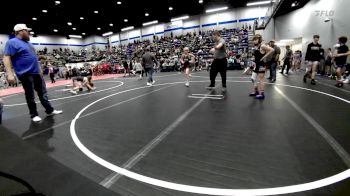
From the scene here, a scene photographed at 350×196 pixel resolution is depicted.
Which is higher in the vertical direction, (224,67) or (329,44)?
(329,44)


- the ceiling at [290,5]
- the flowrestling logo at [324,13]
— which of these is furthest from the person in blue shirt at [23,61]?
the ceiling at [290,5]

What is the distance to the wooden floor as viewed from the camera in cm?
182

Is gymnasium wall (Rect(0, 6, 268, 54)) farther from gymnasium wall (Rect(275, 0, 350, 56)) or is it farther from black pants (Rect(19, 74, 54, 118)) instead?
black pants (Rect(19, 74, 54, 118))

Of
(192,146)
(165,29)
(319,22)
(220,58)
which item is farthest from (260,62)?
(165,29)

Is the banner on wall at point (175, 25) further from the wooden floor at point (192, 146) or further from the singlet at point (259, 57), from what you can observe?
the wooden floor at point (192, 146)

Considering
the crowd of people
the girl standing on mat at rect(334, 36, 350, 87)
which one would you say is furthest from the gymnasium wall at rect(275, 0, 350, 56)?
the girl standing on mat at rect(334, 36, 350, 87)

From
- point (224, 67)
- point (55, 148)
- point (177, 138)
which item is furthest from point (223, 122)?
point (224, 67)

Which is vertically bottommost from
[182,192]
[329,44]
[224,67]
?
[182,192]

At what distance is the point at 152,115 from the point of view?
13.8 ft

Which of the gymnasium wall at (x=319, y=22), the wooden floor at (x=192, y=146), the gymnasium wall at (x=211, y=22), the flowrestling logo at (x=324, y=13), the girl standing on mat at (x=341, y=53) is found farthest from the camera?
the gymnasium wall at (x=211, y=22)

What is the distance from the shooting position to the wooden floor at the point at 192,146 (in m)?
1.82

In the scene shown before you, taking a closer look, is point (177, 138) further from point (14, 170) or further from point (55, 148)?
point (14, 170)

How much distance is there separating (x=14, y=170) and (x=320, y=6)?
15041 mm

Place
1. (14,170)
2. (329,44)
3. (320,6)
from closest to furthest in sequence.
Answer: (14,170) → (329,44) → (320,6)
